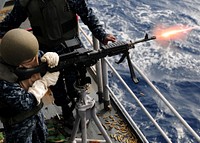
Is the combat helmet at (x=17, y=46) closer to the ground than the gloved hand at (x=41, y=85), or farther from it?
farther from it

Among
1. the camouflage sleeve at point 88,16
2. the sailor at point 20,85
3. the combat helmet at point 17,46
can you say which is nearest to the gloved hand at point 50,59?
the sailor at point 20,85

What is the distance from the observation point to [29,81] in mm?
2867

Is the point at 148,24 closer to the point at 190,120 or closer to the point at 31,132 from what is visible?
the point at 190,120

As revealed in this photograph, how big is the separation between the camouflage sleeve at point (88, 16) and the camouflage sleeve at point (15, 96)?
47.2 inches

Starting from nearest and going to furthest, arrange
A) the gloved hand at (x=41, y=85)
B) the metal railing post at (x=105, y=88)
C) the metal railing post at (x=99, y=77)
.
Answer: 1. the gloved hand at (x=41, y=85)
2. the metal railing post at (x=99, y=77)
3. the metal railing post at (x=105, y=88)

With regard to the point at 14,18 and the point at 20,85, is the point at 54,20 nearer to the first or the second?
the point at 14,18

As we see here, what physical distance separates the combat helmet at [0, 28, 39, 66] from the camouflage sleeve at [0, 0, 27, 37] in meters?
1.12

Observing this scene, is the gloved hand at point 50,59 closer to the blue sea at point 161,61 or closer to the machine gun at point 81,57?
the machine gun at point 81,57

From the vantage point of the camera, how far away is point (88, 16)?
3617 mm

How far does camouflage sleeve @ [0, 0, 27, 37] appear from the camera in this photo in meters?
3.52

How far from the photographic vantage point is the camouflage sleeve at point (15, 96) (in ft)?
8.59

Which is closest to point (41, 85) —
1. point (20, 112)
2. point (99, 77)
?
point (20, 112)

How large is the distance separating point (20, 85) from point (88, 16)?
1.22 m

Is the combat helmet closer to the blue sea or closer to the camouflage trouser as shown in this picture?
the camouflage trouser
